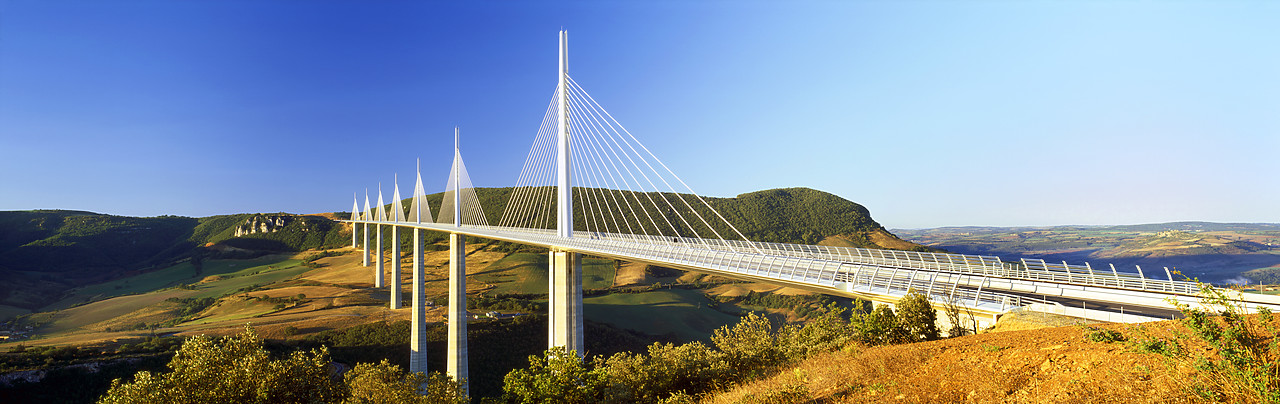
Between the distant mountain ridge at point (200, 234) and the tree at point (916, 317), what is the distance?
72.6 m

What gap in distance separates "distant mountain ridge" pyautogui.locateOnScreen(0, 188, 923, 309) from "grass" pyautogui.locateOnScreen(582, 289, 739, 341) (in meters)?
20.4

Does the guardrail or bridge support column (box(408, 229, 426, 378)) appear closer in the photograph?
the guardrail

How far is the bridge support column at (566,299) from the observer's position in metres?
22.4

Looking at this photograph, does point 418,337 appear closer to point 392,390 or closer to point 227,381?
point 392,390

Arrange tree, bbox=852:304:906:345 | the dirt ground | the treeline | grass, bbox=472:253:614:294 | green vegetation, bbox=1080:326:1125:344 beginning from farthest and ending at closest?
the treeline < grass, bbox=472:253:614:294 < tree, bbox=852:304:906:345 < green vegetation, bbox=1080:326:1125:344 < the dirt ground

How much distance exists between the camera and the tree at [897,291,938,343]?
11570 millimetres

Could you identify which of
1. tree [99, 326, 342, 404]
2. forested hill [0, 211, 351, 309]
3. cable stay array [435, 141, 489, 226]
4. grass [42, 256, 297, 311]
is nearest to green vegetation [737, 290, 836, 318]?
cable stay array [435, 141, 489, 226]

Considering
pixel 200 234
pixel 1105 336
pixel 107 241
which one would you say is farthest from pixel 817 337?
pixel 200 234

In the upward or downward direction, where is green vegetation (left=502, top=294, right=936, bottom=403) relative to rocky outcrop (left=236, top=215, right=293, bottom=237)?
downward

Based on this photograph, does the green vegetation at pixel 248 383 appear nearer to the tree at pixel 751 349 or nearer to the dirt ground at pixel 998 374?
the tree at pixel 751 349

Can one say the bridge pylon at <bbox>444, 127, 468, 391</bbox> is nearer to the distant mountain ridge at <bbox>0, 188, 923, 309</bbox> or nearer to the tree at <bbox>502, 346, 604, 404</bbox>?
the tree at <bbox>502, 346, 604, 404</bbox>

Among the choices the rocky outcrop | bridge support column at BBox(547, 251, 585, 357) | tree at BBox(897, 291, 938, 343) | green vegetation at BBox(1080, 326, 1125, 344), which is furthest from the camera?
the rocky outcrop

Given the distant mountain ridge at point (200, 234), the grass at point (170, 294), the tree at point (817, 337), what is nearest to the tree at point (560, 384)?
the tree at point (817, 337)

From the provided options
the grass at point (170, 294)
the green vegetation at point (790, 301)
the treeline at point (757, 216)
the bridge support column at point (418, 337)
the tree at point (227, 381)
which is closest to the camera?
the tree at point (227, 381)
